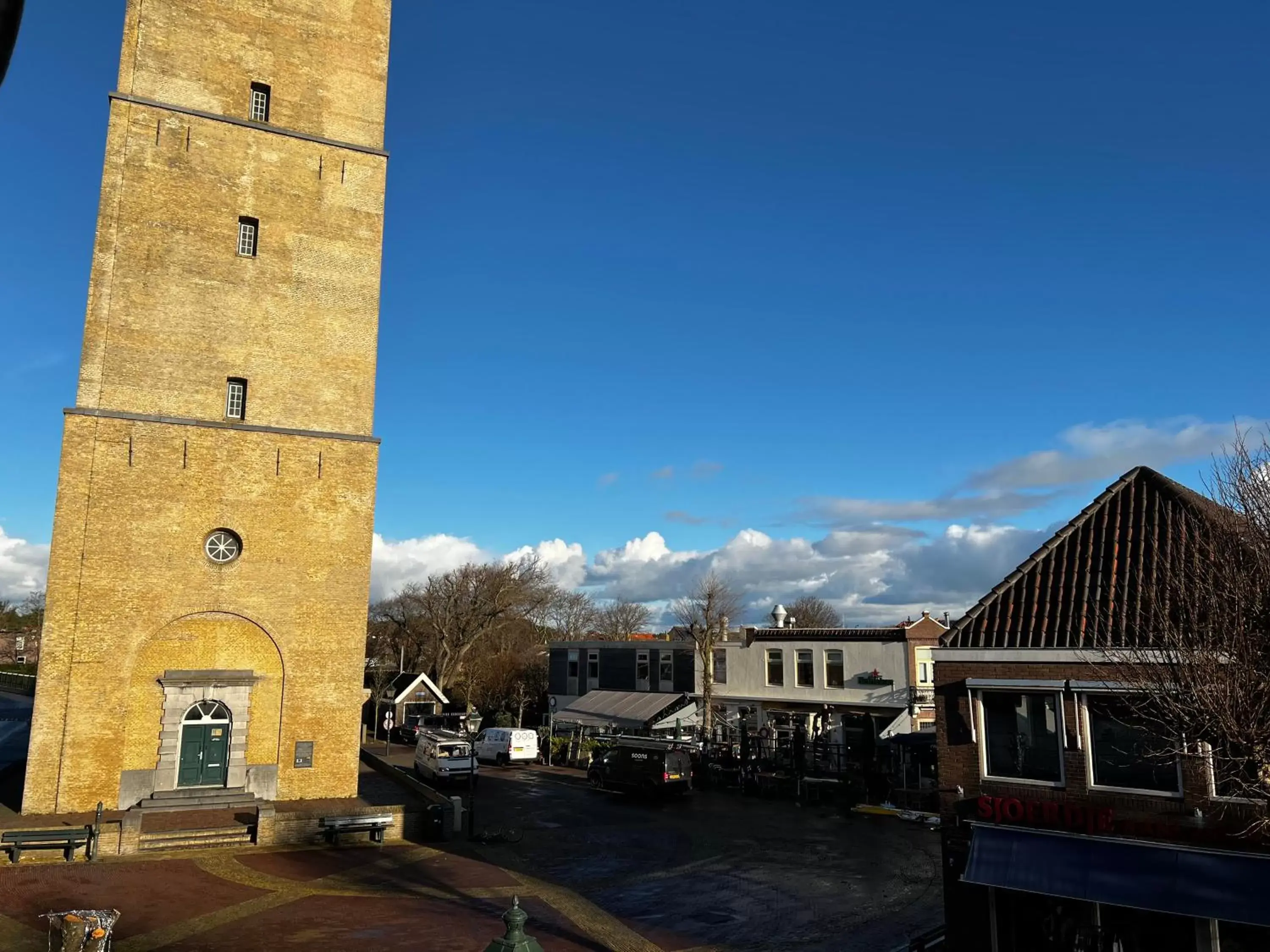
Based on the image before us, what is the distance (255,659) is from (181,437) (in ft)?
22.3

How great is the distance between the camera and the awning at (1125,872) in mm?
13086

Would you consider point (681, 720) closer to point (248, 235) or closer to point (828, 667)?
point (828, 667)

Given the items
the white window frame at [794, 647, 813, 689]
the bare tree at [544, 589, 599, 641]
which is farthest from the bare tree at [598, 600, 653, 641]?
the white window frame at [794, 647, 813, 689]

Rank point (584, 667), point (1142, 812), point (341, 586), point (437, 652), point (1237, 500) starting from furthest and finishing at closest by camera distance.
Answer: point (437, 652), point (584, 667), point (341, 586), point (1142, 812), point (1237, 500)

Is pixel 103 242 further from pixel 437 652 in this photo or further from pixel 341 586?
pixel 437 652

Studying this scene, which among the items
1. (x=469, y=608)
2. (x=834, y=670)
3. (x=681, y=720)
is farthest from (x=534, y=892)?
(x=469, y=608)

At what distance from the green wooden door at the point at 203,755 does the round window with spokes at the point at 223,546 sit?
15.4 feet

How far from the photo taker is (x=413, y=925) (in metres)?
16.9

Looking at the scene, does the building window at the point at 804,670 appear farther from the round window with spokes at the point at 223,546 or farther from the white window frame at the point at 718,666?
the round window with spokes at the point at 223,546

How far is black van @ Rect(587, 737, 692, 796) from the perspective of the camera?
3350 cm

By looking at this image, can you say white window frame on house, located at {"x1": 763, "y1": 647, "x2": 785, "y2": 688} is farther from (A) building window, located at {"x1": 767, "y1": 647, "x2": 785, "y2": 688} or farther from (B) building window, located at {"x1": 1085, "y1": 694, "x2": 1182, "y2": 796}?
(B) building window, located at {"x1": 1085, "y1": 694, "x2": 1182, "y2": 796}

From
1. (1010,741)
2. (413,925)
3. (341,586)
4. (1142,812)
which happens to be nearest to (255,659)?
(341,586)

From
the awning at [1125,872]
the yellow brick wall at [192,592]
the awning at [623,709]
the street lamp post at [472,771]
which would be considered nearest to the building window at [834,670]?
the awning at [623,709]

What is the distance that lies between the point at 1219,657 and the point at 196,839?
22.0 meters
